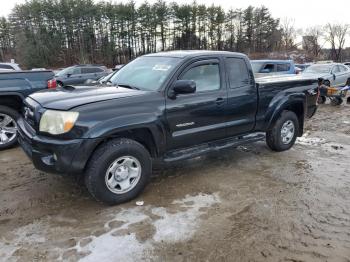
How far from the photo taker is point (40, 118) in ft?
11.9

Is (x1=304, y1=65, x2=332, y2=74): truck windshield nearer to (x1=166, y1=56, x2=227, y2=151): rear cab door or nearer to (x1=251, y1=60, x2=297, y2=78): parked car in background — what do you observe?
(x1=251, y1=60, x2=297, y2=78): parked car in background

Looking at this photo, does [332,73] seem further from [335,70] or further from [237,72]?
[237,72]

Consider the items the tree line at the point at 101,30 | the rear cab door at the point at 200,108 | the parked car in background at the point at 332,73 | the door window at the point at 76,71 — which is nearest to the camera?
the rear cab door at the point at 200,108

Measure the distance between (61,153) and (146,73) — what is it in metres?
1.71

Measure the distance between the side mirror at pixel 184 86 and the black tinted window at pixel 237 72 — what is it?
42.1 inches

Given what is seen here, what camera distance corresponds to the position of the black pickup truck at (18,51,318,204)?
351 cm

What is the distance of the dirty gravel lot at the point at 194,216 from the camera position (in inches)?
118

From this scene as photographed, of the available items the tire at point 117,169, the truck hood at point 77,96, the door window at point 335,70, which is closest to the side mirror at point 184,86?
the truck hood at point 77,96

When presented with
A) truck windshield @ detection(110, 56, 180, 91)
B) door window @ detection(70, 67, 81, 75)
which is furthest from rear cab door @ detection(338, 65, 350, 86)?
door window @ detection(70, 67, 81, 75)

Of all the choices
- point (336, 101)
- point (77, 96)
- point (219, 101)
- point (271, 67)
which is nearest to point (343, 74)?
point (336, 101)

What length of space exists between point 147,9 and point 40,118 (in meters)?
53.1

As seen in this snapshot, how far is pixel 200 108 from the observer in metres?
4.42

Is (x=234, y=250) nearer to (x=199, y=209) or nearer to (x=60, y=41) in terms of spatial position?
(x=199, y=209)

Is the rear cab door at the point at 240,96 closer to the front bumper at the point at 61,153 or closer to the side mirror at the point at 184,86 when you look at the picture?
the side mirror at the point at 184,86
